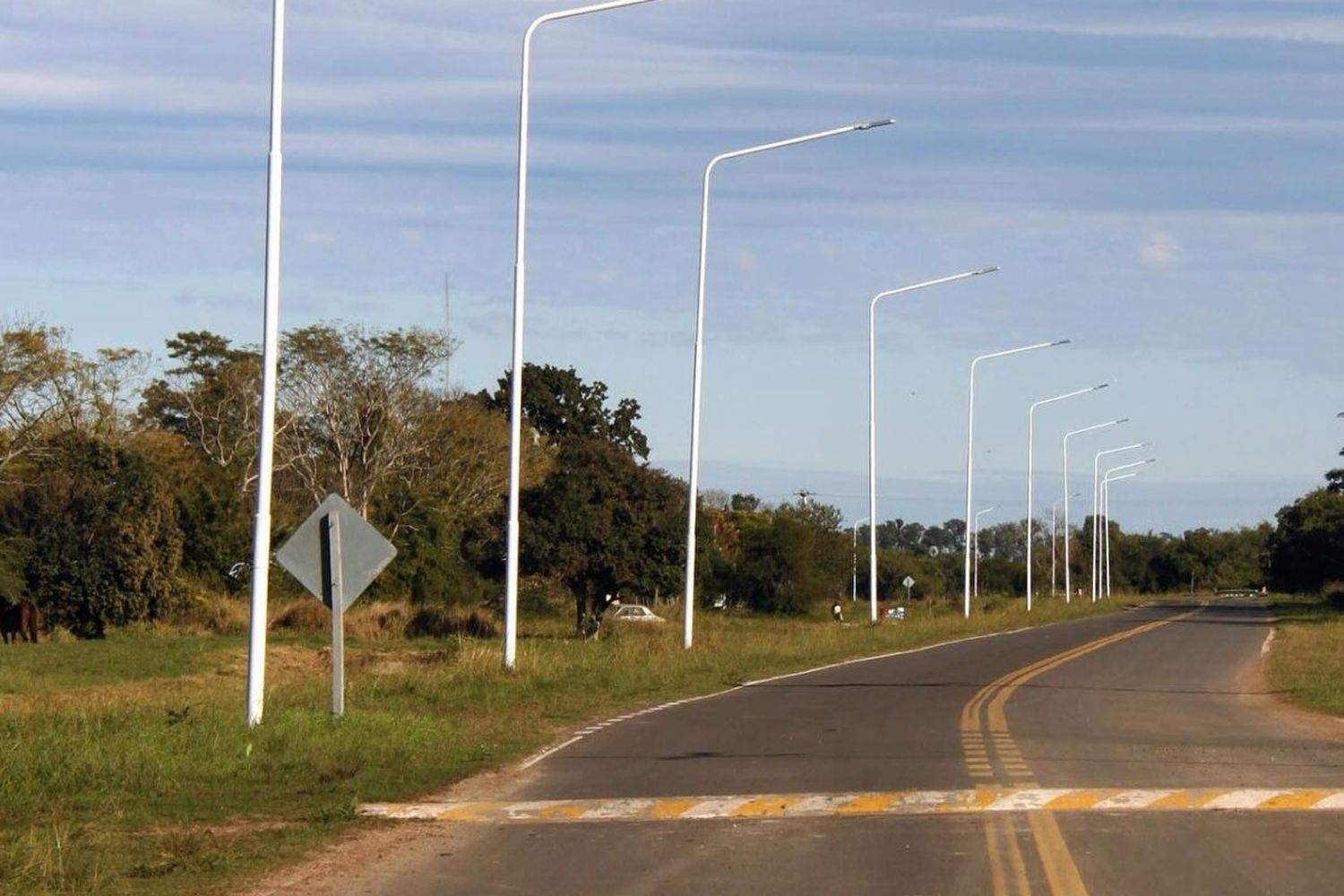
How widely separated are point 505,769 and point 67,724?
4.69m

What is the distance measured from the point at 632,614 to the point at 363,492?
11.1 metres

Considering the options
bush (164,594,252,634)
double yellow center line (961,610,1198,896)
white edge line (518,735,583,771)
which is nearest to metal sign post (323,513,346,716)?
white edge line (518,735,583,771)

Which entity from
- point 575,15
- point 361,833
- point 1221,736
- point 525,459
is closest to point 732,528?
point 525,459

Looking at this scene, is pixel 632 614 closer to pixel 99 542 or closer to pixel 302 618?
pixel 302 618

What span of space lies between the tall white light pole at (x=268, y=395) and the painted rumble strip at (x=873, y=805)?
455 cm

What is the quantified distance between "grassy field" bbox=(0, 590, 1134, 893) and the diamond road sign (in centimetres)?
144

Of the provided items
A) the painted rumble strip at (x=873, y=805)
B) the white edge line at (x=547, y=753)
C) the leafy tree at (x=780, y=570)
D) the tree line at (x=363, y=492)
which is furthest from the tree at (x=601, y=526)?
the painted rumble strip at (x=873, y=805)

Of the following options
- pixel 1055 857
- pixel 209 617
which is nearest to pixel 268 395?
pixel 1055 857

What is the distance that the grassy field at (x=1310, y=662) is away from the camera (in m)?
25.4

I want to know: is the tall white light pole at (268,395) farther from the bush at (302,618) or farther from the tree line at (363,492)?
the bush at (302,618)

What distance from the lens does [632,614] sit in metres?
66.4

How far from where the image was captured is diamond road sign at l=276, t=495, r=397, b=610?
18734mm

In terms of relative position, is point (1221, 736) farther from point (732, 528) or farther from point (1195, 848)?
point (732, 528)

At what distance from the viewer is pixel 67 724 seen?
58.0ft
